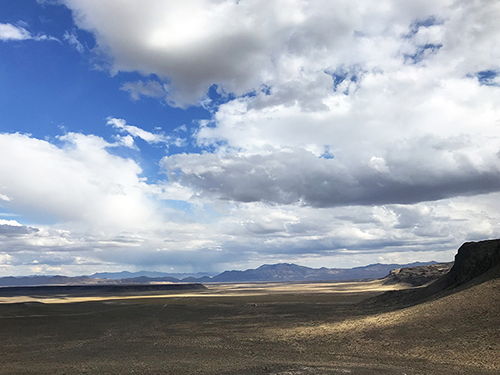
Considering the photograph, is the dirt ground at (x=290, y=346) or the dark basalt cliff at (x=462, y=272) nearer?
the dirt ground at (x=290, y=346)

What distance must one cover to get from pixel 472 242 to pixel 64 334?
68.0 m

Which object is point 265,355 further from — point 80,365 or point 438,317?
point 438,317

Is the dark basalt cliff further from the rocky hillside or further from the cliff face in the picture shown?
the rocky hillside

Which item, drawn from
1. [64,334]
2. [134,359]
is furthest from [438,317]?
[64,334]

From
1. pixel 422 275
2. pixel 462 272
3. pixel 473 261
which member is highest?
pixel 473 261

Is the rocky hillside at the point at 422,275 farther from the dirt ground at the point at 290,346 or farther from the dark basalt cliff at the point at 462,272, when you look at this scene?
the dirt ground at the point at 290,346

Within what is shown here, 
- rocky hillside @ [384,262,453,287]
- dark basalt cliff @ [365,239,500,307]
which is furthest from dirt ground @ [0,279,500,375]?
rocky hillside @ [384,262,453,287]

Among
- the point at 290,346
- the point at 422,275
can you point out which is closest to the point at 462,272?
the point at 290,346

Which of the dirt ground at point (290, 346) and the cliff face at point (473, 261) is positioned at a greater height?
the cliff face at point (473, 261)

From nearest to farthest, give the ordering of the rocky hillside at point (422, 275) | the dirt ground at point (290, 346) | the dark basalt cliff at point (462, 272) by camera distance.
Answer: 1. the dirt ground at point (290, 346)
2. the dark basalt cliff at point (462, 272)
3. the rocky hillside at point (422, 275)

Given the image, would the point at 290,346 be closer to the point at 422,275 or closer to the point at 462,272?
the point at 462,272

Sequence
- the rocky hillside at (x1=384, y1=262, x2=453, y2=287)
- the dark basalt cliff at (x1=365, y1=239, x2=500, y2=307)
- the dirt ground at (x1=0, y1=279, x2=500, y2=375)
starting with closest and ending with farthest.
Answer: the dirt ground at (x1=0, y1=279, x2=500, y2=375) < the dark basalt cliff at (x1=365, y1=239, x2=500, y2=307) < the rocky hillside at (x1=384, y1=262, x2=453, y2=287)

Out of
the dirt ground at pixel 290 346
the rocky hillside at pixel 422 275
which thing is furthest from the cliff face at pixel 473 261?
the rocky hillside at pixel 422 275

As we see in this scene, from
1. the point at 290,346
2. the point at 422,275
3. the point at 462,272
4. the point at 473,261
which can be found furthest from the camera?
the point at 422,275
